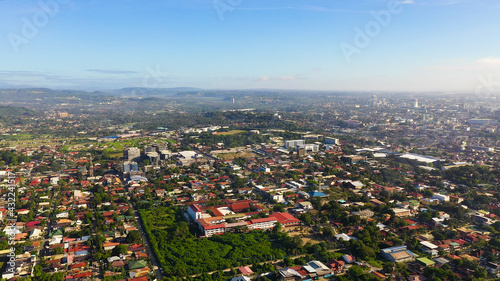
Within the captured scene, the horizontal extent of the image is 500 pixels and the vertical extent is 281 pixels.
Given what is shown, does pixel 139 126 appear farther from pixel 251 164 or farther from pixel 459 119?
pixel 459 119

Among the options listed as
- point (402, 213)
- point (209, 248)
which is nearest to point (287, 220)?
point (209, 248)

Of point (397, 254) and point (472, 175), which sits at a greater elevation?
point (472, 175)

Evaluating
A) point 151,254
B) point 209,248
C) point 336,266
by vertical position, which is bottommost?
point 151,254

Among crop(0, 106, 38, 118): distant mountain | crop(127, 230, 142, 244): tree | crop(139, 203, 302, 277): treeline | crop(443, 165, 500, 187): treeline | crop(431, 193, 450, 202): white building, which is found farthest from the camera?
crop(0, 106, 38, 118): distant mountain

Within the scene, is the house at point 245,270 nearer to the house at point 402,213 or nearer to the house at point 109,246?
the house at point 109,246

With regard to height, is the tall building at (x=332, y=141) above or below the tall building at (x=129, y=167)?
above

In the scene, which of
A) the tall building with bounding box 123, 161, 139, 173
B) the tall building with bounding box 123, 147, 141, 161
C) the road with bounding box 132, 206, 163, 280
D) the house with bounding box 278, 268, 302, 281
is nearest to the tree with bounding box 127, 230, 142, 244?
the road with bounding box 132, 206, 163, 280

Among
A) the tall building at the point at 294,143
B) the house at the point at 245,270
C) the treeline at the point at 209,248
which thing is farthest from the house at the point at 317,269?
the tall building at the point at 294,143

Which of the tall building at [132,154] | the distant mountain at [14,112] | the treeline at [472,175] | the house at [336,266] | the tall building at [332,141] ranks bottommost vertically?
the distant mountain at [14,112]

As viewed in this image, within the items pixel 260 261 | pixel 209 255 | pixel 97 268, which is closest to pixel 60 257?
pixel 97 268

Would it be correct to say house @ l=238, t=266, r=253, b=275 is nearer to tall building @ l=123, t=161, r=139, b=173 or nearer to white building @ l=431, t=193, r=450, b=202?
white building @ l=431, t=193, r=450, b=202

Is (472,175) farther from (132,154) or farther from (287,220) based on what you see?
(132,154)

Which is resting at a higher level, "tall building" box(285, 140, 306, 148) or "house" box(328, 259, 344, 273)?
"house" box(328, 259, 344, 273)
